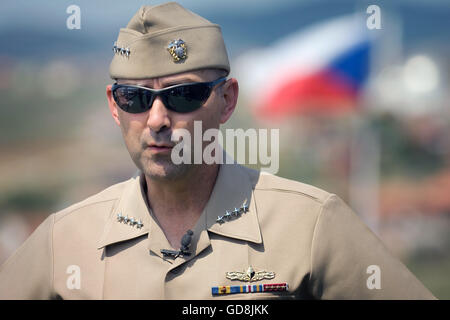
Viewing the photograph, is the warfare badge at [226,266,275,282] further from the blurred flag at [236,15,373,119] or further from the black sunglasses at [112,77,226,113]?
the blurred flag at [236,15,373,119]

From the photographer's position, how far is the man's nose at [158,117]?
10.2ft

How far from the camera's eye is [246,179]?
3.53 meters

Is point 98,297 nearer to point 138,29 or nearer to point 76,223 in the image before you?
point 76,223

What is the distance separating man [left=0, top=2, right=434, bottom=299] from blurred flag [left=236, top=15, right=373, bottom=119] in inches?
275

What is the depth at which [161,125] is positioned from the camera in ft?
10.2

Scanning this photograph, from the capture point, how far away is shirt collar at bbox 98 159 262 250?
3.29 metres

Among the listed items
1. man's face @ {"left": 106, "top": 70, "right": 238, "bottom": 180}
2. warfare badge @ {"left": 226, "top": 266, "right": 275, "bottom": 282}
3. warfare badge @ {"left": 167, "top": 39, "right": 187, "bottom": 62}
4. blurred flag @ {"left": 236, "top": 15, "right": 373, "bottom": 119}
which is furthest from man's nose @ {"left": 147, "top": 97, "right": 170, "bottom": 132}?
blurred flag @ {"left": 236, "top": 15, "right": 373, "bottom": 119}

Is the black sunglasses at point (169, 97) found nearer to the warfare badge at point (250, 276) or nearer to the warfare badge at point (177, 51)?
the warfare badge at point (177, 51)

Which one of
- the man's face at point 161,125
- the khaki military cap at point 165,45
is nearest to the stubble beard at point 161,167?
the man's face at point 161,125

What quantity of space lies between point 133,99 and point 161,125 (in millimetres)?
218

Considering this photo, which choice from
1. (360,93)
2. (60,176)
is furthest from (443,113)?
(60,176)

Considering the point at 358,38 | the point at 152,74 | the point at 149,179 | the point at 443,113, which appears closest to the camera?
the point at 152,74

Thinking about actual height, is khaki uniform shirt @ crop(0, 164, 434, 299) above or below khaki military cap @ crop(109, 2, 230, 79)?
below
